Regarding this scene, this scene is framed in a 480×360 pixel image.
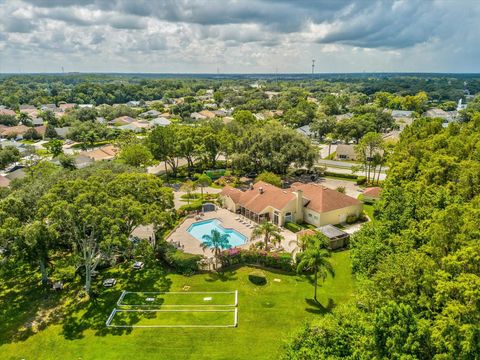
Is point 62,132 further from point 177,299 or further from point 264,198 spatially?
point 177,299

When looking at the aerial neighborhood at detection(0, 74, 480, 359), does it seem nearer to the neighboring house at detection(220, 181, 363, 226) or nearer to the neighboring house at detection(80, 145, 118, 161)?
the neighboring house at detection(220, 181, 363, 226)

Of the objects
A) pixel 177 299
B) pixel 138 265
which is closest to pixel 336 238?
pixel 177 299

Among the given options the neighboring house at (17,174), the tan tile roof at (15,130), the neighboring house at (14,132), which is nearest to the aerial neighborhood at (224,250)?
the neighboring house at (17,174)

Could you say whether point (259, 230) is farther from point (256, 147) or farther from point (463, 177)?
point (256, 147)

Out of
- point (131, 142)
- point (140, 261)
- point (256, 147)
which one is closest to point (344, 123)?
point (256, 147)

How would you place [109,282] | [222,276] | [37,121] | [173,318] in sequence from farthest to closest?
[37,121], [222,276], [109,282], [173,318]
